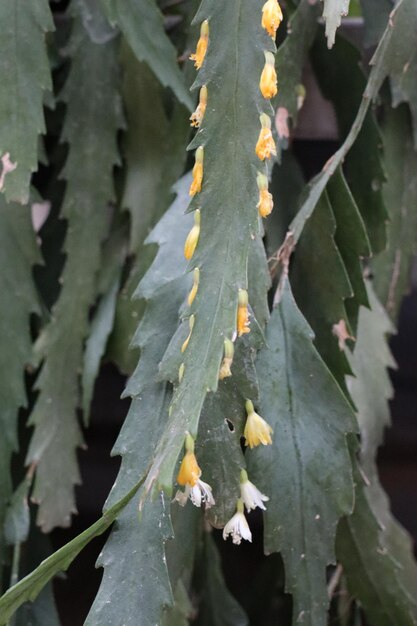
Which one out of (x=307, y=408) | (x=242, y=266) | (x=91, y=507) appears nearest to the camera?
(x=242, y=266)

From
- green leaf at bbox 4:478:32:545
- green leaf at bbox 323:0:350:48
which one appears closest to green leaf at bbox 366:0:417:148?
green leaf at bbox 323:0:350:48

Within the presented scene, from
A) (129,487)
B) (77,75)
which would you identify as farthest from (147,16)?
(129,487)

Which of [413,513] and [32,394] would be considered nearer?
[32,394]

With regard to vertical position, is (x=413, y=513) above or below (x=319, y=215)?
below

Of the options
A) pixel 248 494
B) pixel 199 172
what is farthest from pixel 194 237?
pixel 248 494

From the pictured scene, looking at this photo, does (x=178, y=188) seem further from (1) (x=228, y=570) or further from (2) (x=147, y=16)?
(1) (x=228, y=570)

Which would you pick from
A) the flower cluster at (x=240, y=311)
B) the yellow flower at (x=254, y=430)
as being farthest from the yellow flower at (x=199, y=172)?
the yellow flower at (x=254, y=430)

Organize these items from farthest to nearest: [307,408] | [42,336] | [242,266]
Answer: [42,336] → [307,408] → [242,266]

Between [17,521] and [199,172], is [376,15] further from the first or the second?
[17,521]
